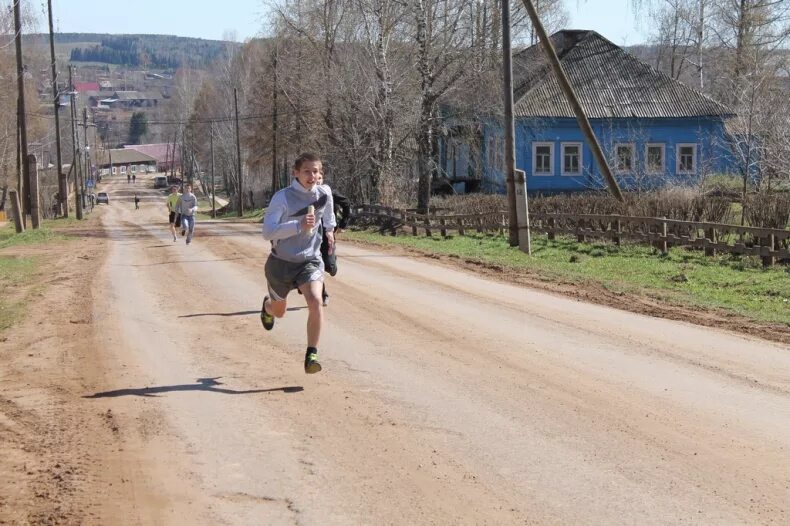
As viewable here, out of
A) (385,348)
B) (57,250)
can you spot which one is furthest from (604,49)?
(385,348)

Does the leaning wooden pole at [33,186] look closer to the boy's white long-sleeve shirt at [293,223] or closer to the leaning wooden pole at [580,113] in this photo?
the leaning wooden pole at [580,113]

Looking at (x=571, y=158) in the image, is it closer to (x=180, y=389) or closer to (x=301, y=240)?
(x=301, y=240)

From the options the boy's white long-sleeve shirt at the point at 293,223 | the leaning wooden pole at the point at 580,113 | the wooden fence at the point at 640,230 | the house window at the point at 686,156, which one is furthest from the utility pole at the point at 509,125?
the house window at the point at 686,156

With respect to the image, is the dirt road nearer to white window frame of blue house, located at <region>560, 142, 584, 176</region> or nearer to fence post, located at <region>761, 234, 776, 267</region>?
fence post, located at <region>761, 234, 776, 267</region>

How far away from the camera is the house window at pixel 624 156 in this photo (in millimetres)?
42375

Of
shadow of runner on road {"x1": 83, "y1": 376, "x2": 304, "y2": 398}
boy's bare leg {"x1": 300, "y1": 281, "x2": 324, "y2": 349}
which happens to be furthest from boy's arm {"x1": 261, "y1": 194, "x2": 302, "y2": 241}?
shadow of runner on road {"x1": 83, "y1": 376, "x2": 304, "y2": 398}

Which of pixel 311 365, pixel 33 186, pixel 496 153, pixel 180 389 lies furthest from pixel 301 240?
pixel 496 153

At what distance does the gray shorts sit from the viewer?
25.4 feet

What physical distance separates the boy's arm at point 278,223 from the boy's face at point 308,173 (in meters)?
0.22

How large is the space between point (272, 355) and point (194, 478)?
3.72 m

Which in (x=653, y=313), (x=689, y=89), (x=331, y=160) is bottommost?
(x=653, y=313)

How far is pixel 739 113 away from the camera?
32812 millimetres

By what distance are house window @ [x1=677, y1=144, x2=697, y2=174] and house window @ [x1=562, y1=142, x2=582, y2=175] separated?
502 centimetres

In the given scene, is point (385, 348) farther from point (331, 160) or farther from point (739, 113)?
point (331, 160)
